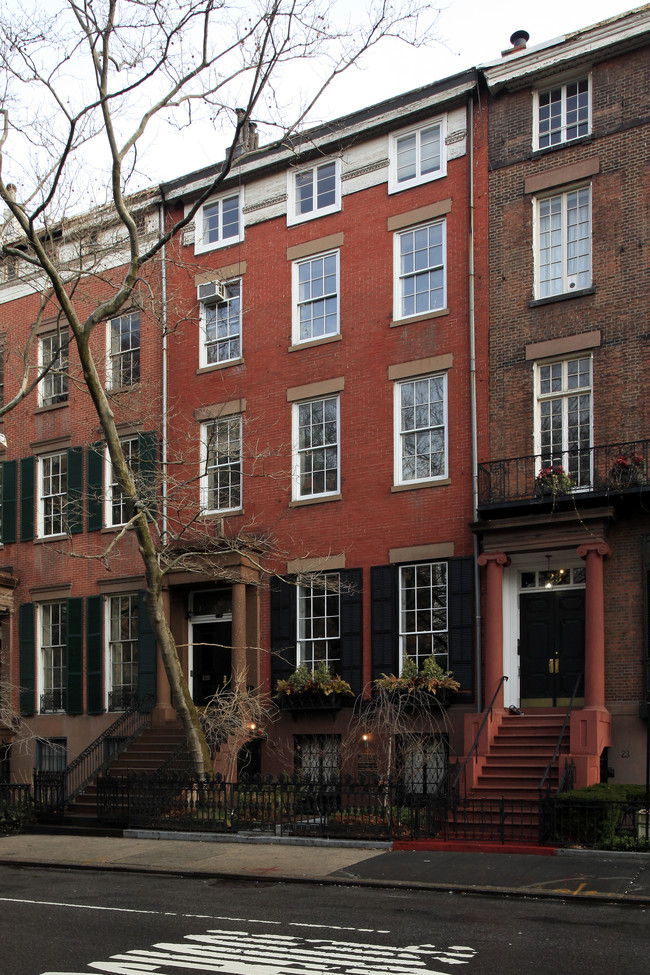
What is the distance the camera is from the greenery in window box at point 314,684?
67.3 ft

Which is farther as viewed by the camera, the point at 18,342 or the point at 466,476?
the point at 18,342

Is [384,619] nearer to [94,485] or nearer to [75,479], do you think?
[94,485]

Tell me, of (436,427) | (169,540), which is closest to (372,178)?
(436,427)

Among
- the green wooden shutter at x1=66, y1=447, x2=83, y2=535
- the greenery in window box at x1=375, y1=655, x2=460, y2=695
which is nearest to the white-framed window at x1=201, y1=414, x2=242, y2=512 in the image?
the green wooden shutter at x1=66, y1=447, x2=83, y2=535

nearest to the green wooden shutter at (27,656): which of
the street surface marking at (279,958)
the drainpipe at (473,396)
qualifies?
the drainpipe at (473,396)

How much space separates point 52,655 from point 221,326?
8.96 meters

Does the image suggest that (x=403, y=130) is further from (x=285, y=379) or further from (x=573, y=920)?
(x=573, y=920)

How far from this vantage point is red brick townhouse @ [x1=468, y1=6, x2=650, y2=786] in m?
17.8

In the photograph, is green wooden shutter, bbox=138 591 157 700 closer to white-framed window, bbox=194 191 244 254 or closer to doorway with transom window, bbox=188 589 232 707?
doorway with transom window, bbox=188 589 232 707

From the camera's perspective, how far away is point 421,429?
815 inches

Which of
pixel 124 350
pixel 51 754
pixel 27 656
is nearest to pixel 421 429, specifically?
pixel 124 350

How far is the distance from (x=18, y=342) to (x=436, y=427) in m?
12.6

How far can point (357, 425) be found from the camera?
21594mm

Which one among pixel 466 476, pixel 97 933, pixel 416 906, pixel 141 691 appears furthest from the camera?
pixel 141 691
